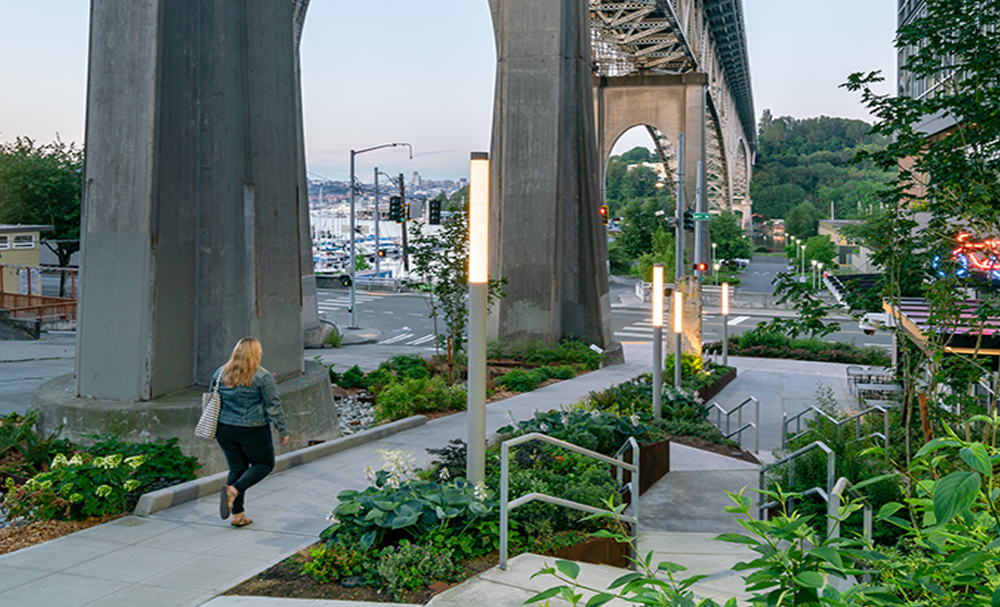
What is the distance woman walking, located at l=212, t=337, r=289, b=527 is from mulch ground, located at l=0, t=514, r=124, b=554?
4.05ft

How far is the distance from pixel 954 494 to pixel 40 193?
58.0 metres

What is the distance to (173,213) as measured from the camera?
10.1 metres

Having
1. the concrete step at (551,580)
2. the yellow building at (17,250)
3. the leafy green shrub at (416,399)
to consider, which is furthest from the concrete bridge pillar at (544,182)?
the yellow building at (17,250)

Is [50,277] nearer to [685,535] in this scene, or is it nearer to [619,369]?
[619,369]

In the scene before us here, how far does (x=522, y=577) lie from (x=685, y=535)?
3.54 metres

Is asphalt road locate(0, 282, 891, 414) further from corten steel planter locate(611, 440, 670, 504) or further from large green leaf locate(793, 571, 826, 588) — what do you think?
large green leaf locate(793, 571, 826, 588)

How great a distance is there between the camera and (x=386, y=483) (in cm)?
661

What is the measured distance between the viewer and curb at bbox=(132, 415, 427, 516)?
25.4ft

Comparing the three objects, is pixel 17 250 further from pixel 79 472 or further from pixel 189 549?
pixel 189 549

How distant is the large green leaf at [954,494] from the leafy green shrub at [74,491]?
721cm

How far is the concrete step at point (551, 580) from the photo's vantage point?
5053 millimetres

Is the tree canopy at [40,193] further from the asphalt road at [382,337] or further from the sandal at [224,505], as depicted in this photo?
the sandal at [224,505]

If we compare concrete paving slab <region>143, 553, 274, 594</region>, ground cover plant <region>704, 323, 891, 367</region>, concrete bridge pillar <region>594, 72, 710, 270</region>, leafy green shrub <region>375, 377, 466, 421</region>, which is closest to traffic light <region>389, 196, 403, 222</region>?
concrete bridge pillar <region>594, 72, 710, 270</region>

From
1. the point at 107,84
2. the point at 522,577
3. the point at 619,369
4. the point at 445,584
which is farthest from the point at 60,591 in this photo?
the point at 619,369
